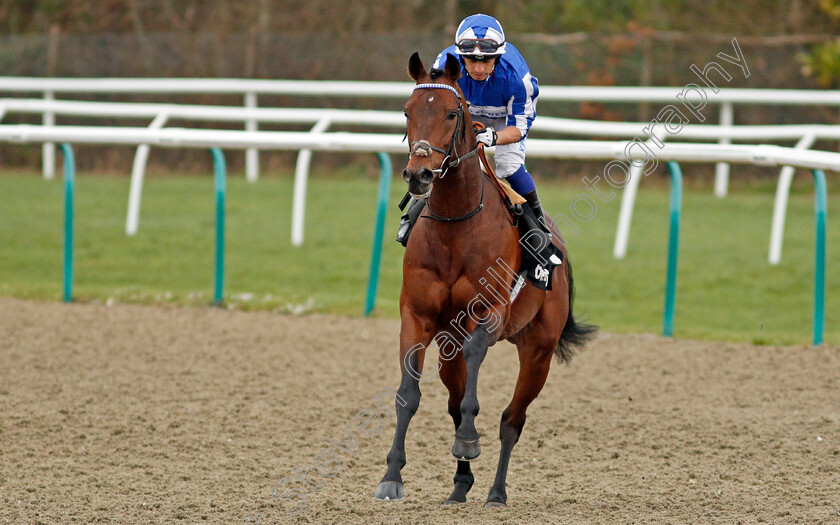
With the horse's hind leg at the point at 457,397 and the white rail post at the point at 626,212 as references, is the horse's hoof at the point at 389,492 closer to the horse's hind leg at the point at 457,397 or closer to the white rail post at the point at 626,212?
the horse's hind leg at the point at 457,397

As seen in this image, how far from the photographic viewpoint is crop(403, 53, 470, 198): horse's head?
158 inches

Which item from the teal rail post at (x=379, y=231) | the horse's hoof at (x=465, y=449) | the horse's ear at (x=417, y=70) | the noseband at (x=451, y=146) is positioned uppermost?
the horse's ear at (x=417, y=70)

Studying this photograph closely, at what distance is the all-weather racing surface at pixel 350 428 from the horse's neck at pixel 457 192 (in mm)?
1263

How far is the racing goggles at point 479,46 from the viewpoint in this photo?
4504 mm

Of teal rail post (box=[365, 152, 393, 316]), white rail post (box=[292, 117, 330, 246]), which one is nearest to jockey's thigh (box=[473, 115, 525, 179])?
teal rail post (box=[365, 152, 393, 316])

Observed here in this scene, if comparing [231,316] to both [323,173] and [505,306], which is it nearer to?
[505,306]

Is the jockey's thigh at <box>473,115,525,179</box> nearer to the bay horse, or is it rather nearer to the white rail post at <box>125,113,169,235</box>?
the bay horse

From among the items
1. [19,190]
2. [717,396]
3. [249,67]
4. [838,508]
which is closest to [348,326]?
[717,396]

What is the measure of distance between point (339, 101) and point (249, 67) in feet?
6.47

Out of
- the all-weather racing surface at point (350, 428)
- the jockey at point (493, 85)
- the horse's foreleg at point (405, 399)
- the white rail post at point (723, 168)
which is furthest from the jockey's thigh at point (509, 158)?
the white rail post at point (723, 168)

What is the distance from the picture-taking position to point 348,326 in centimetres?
855

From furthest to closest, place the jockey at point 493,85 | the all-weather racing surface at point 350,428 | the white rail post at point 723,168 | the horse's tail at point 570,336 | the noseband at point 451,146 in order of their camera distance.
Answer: the white rail post at point 723,168 → the horse's tail at point 570,336 → the all-weather racing surface at point 350,428 → the jockey at point 493,85 → the noseband at point 451,146

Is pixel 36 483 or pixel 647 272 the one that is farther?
pixel 647 272

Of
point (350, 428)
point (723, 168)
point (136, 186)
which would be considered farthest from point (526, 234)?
point (723, 168)
